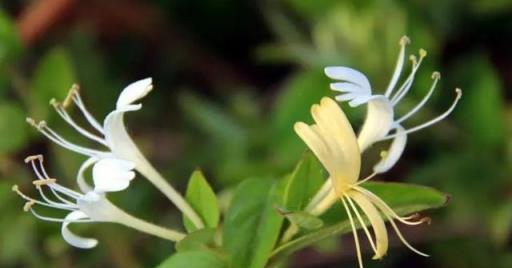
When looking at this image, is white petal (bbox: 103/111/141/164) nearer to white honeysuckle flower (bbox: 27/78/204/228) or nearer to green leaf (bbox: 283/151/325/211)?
white honeysuckle flower (bbox: 27/78/204/228)

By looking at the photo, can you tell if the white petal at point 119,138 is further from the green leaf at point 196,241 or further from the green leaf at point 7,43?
the green leaf at point 7,43

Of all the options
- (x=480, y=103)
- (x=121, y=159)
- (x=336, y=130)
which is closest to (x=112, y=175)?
(x=121, y=159)

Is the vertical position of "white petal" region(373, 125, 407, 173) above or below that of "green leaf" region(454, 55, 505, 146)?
below

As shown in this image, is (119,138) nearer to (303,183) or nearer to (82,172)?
(82,172)

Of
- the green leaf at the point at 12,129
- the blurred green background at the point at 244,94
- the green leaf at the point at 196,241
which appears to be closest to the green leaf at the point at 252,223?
the green leaf at the point at 196,241

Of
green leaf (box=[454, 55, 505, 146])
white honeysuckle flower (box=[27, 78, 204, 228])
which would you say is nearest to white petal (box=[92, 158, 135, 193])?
white honeysuckle flower (box=[27, 78, 204, 228])

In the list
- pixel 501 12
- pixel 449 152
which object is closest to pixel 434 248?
pixel 449 152
